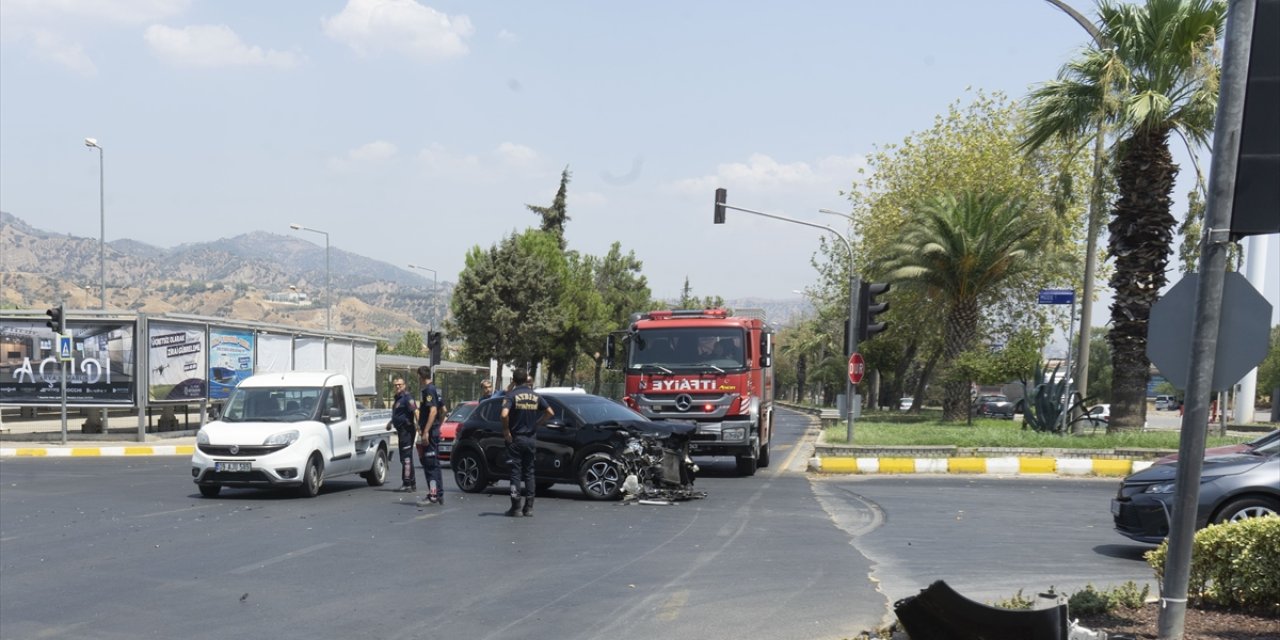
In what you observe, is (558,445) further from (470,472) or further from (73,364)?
(73,364)

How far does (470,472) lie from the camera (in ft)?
56.4

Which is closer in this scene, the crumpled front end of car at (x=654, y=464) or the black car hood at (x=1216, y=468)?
the black car hood at (x=1216, y=468)

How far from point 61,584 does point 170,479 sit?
10.8m

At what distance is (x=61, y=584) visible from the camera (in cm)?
957

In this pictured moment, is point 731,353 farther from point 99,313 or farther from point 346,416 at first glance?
point 99,313

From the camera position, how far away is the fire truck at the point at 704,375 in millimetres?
20031

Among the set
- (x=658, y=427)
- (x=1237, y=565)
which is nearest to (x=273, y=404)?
(x=658, y=427)

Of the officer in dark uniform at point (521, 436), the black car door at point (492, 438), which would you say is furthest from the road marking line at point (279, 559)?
the black car door at point (492, 438)

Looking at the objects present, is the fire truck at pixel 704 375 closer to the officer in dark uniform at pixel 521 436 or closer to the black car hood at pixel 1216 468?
the officer in dark uniform at pixel 521 436

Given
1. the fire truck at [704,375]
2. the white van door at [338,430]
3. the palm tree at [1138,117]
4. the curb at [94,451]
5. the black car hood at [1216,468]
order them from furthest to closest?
the curb at [94,451]
the palm tree at [1138,117]
the fire truck at [704,375]
the white van door at [338,430]
the black car hood at [1216,468]

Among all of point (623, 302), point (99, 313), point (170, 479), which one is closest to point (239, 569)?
point (170, 479)

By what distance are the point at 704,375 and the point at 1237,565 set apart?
13.3 m

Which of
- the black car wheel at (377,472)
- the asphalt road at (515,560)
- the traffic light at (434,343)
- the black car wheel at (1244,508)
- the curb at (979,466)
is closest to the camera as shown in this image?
the asphalt road at (515,560)

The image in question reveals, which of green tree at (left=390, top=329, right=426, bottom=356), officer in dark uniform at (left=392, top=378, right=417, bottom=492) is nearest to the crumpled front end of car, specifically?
officer in dark uniform at (left=392, top=378, right=417, bottom=492)
